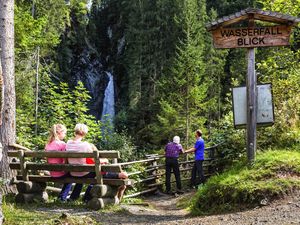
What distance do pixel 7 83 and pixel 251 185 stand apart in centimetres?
509

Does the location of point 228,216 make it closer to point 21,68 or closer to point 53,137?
point 53,137

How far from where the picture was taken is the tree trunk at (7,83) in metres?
8.18

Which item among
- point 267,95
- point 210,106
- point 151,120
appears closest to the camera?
point 267,95

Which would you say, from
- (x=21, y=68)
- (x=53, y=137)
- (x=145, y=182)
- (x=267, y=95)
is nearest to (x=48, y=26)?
(x=21, y=68)

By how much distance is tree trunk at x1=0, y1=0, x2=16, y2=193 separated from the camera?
8180 millimetres

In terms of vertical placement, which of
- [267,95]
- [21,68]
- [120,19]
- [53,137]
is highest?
[120,19]

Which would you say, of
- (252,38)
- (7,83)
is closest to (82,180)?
(7,83)

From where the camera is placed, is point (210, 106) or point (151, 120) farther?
point (151, 120)

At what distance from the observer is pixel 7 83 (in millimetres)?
8375

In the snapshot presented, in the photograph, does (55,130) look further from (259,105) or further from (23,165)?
(259,105)

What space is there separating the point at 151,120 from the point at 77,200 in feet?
89.5

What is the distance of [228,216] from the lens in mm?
6059

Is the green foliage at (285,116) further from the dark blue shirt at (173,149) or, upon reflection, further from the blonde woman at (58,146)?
the blonde woman at (58,146)

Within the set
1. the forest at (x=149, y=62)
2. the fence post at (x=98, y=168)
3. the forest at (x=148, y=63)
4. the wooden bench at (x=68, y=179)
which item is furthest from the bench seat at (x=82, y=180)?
the forest at (x=149, y=62)
